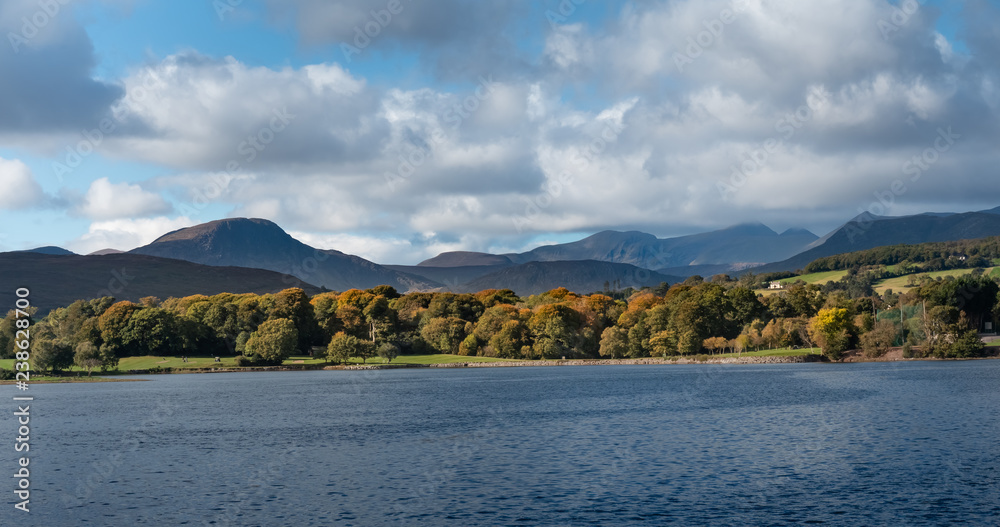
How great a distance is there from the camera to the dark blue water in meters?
32.1

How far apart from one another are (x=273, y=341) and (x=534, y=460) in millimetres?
128832

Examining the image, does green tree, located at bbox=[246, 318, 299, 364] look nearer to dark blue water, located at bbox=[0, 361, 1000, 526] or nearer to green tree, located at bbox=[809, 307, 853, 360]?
dark blue water, located at bbox=[0, 361, 1000, 526]

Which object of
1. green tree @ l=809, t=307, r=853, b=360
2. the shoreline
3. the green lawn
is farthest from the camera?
the green lawn

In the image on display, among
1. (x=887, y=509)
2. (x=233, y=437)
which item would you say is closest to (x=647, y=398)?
(x=233, y=437)

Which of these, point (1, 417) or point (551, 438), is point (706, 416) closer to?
point (551, 438)

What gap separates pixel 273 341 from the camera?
163250 millimetres

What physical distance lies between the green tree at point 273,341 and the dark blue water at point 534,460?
77552 millimetres

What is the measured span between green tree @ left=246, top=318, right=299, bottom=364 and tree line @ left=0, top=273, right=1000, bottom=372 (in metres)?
0.29

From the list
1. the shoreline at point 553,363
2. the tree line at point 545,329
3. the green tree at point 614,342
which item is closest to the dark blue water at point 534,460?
the shoreline at point 553,363

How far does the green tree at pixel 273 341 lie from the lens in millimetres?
163875

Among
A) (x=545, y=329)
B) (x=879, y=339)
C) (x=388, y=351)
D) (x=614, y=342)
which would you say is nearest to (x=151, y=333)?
(x=388, y=351)

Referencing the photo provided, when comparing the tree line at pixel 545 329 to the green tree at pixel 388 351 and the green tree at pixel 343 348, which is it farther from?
the green tree at pixel 388 351

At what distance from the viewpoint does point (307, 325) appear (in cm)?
18738

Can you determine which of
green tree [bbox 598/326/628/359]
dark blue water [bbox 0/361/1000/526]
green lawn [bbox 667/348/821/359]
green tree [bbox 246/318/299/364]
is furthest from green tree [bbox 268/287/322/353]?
dark blue water [bbox 0/361/1000/526]
